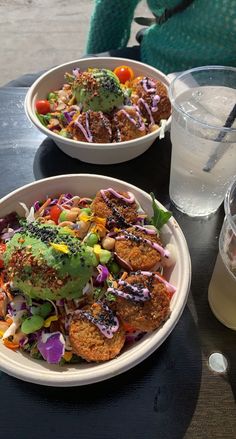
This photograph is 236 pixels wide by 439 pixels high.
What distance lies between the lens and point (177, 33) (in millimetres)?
1403

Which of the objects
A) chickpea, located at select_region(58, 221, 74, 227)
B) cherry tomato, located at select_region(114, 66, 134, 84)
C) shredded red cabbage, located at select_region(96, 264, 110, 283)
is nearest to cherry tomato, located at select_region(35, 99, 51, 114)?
cherry tomato, located at select_region(114, 66, 134, 84)

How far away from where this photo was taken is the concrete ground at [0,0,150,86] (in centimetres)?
307

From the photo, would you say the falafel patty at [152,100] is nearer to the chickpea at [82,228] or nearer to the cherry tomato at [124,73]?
the cherry tomato at [124,73]

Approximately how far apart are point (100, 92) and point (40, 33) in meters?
2.56

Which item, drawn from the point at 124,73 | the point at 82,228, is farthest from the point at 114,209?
the point at 124,73

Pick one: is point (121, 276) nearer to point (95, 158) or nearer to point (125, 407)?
point (125, 407)

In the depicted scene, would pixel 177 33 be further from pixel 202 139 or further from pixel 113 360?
pixel 113 360

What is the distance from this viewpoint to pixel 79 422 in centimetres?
70

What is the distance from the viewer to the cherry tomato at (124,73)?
128 cm

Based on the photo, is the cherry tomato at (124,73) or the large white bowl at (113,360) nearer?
the large white bowl at (113,360)

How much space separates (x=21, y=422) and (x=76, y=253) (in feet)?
0.98

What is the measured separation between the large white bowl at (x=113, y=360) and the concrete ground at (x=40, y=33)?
2.23m

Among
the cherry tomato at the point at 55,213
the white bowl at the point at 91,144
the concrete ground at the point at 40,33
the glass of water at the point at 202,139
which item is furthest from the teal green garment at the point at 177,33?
the concrete ground at the point at 40,33

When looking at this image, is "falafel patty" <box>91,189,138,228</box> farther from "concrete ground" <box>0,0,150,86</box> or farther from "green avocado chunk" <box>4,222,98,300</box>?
"concrete ground" <box>0,0,150,86</box>
